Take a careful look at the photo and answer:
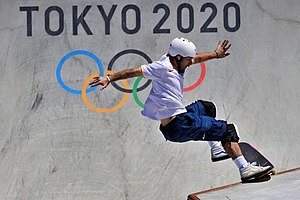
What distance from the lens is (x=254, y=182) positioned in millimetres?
5824

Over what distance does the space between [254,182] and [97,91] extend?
2.29 m

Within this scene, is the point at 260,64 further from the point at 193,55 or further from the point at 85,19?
the point at 85,19

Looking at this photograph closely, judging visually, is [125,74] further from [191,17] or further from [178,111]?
[191,17]

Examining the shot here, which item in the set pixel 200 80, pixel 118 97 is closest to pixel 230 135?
pixel 200 80

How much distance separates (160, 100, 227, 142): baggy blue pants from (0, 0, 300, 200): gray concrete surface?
1.26m

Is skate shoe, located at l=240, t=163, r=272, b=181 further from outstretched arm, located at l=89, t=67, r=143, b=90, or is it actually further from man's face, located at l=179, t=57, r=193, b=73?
outstretched arm, located at l=89, t=67, r=143, b=90

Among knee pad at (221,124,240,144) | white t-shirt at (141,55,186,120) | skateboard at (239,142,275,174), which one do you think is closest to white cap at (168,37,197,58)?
white t-shirt at (141,55,186,120)

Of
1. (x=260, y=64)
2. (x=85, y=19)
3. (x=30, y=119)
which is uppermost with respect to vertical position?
(x=85, y=19)

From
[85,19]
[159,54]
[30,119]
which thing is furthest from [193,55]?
[30,119]

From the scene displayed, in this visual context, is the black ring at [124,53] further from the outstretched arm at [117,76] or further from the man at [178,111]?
the outstretched arm at [117,76]

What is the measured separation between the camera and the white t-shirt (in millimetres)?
5758

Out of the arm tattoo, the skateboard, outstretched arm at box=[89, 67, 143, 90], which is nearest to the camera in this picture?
outstretched arm at box=[89, 67, 143, 90]

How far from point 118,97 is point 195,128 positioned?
5.28 ft

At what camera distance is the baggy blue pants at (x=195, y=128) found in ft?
19.0
